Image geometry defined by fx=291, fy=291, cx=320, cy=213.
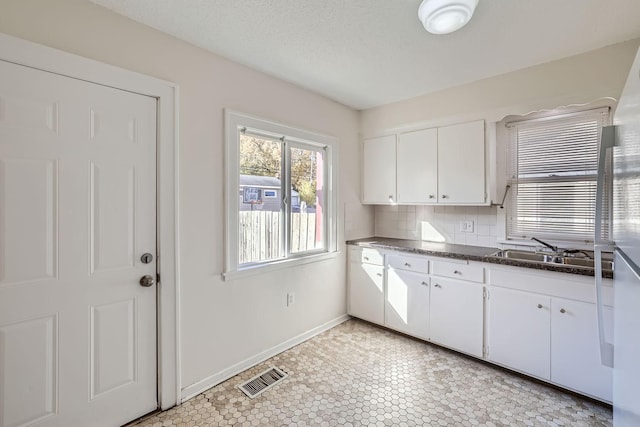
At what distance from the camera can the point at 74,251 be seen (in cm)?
156

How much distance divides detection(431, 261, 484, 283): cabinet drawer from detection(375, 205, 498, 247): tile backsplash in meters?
0.54

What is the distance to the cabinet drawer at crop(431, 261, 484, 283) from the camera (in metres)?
2.38

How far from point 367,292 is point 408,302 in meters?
0.48

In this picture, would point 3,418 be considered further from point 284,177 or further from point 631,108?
point 631,108

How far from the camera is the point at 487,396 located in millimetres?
2006

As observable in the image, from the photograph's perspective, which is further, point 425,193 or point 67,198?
point 425,193

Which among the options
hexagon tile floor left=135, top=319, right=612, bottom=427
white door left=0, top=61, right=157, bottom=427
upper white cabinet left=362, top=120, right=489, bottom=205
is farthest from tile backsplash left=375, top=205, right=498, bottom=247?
white door left=0, top=61, right=157, bottom=427

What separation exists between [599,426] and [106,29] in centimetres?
368

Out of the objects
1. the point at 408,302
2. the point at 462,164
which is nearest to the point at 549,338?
the point at 408,302

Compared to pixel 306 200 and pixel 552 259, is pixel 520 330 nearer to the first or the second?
pixel 552 259

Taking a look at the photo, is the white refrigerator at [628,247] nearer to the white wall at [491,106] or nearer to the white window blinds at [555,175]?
the white wall at [491,106]

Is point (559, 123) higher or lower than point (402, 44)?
lower

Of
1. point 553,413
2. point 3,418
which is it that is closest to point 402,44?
point 553,413

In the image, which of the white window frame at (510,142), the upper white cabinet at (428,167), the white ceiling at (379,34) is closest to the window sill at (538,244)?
the white window frame at (510,142)
